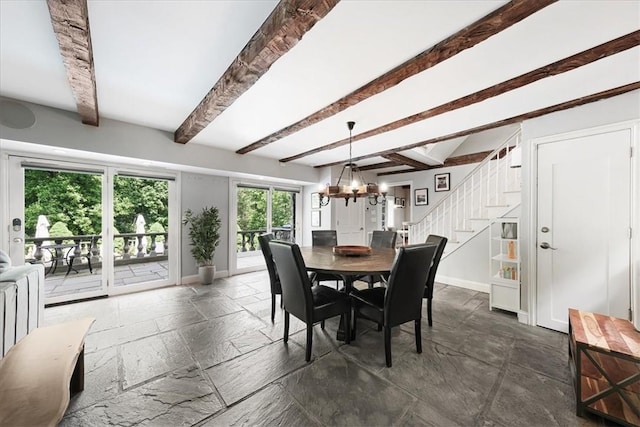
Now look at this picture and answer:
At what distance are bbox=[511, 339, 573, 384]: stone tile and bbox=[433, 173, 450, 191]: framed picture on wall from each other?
12.3 feet

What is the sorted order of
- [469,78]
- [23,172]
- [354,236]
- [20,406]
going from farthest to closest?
[354,236] → [23,172] → [469,78] → [20,406]

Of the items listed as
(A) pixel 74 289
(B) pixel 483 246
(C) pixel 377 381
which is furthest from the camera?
(B) pixel 483 246

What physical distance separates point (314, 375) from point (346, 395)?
0.30 m

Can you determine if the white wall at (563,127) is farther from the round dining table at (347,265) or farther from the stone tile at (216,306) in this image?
the stone tile at (216,306)

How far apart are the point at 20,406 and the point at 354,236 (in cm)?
557

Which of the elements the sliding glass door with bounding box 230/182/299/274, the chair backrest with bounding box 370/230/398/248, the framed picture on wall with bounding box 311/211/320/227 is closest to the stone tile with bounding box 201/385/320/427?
the chair backrest with bounding box 370/230/398/248

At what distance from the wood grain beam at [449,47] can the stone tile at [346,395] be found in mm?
2332

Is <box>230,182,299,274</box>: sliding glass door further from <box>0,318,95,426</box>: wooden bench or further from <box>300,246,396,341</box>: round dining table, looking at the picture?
<box>0,318,95,426</box>: wooden bench

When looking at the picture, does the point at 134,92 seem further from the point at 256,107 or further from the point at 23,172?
the point at 23,172

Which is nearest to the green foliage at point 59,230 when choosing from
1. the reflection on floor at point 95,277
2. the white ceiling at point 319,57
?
the reflection on floor at point 95,277

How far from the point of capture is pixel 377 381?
1788 mm

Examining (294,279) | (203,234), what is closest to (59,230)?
(203,234)

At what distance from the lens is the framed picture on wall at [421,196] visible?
19.1 feet

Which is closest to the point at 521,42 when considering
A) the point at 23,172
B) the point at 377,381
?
the point at 377,381
